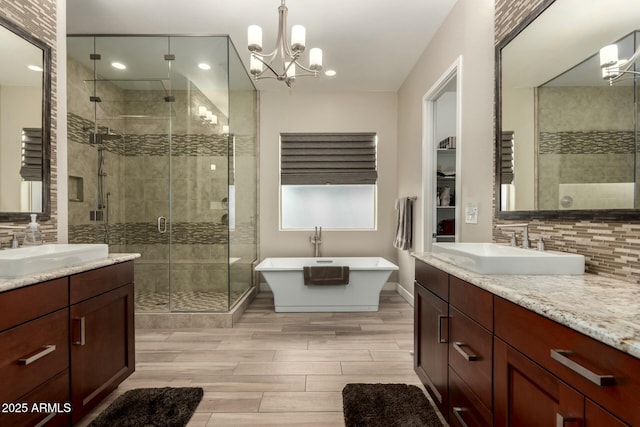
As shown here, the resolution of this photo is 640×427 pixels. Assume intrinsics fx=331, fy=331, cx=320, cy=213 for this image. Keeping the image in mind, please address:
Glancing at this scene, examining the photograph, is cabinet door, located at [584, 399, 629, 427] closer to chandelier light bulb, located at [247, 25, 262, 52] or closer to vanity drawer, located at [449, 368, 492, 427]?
vanity drawer, located at [449, 368, 492, 427]

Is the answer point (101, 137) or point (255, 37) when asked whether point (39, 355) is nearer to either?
point (255, 37)

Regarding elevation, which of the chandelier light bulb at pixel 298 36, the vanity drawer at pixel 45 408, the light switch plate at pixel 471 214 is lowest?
the vanity drawer at pixel 45 408

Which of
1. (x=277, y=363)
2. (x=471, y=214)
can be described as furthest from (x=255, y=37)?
(x=277, y=363)

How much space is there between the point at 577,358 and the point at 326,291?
2902mm

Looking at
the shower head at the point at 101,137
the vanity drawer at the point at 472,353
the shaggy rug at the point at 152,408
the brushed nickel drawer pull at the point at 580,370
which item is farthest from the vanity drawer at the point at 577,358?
the shower head at the point at 101,137

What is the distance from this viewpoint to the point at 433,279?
1794 mm

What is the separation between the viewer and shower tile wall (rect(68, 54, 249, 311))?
348cm

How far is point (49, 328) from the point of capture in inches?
54.8

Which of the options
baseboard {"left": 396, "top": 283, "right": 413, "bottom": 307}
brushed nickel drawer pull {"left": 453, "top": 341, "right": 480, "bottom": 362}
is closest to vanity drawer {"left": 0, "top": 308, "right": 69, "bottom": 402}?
brushed nickel drawer pull {"left": 453, "top": 341, "right": 480, "bottom": 362}

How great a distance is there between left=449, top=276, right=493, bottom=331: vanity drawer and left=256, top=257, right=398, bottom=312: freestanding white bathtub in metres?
2.05

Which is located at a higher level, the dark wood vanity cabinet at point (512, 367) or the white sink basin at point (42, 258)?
the white sink basin at point (42, 258)

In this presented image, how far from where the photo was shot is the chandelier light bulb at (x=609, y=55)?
48.4 inches

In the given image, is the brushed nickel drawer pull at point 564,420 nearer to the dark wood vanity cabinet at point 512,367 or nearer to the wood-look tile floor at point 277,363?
the dark wood vanity cabinet at point 512,367

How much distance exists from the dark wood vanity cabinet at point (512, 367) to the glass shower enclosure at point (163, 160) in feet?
7.38
